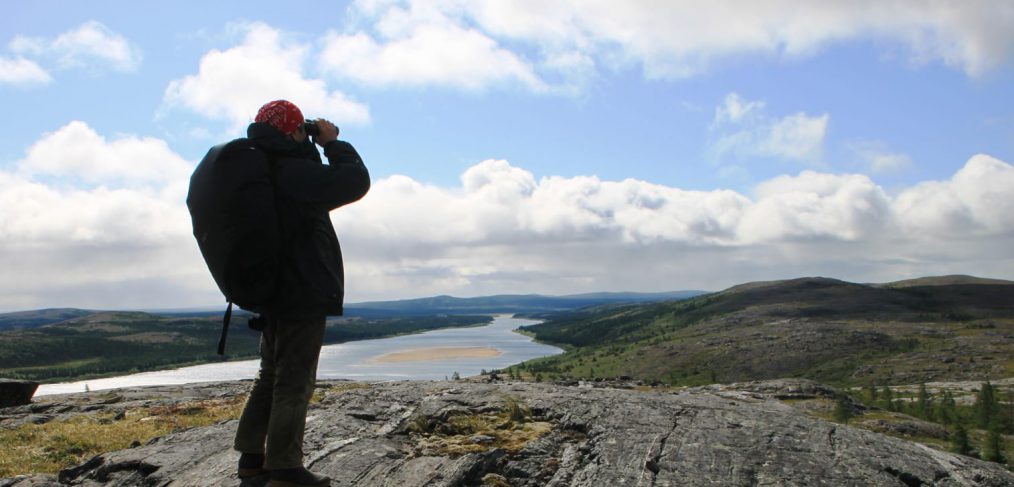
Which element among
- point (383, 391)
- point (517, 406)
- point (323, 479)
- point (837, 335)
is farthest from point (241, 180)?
point (837, 335)

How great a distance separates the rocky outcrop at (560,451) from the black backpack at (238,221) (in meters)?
3.19

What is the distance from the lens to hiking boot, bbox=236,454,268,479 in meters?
8.93

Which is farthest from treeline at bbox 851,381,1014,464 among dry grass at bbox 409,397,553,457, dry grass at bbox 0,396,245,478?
dry grass at bbox 0,396,245,478

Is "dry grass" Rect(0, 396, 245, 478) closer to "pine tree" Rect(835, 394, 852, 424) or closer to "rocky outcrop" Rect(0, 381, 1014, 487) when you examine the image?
"rocky outcrop" Rect(0, 381, 1014, 487)

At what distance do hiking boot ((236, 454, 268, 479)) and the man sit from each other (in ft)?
2.89

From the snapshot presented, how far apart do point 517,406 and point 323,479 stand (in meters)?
4.89

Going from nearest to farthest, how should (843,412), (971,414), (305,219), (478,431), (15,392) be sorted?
(305,219), (478,431), (15,392), (843,412), (971,414)

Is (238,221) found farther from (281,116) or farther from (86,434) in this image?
(86,434)

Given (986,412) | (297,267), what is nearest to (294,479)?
(297,267)

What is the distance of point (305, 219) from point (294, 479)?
333 centimetres

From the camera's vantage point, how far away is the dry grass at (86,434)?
13156 millimetres

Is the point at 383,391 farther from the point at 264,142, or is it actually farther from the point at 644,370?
the point at 644,370

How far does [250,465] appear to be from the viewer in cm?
895

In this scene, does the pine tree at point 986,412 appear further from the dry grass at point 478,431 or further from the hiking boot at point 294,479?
the hiking boot at point 294,479
